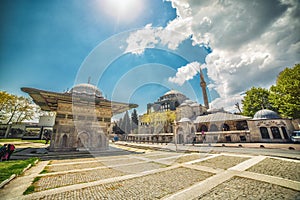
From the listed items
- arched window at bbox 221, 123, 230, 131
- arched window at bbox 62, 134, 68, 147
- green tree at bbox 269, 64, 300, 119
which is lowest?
arched window at bbox 62, 134, 68, 147

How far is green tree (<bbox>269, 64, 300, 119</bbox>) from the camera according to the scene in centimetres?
1814

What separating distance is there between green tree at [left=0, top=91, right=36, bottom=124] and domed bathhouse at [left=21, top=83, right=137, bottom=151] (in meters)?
20.2

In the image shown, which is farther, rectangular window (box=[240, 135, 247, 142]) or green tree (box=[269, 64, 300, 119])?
rectangular window (box=[240, 135, 247, 142])

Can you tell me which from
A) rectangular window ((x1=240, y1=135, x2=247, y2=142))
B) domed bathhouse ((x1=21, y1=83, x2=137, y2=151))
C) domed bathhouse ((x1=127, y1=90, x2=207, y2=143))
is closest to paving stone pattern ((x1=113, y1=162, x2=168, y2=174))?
domed bathhouse ((x1=21, y1=83, x2=137, y2=151))

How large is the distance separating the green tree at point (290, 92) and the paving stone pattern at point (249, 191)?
72.5 feet

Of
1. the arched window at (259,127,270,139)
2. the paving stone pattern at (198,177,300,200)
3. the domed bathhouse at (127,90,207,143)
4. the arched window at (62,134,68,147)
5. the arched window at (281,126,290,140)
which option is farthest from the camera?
the domed bathhouse at (127,90,207,143)

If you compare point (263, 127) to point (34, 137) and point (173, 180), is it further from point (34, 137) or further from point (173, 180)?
point (34, 137)

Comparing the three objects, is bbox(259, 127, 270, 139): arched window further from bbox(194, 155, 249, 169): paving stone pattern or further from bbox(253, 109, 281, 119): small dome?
bbox(194, 155, 249, 169): paving stone pattern

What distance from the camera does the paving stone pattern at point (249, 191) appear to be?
11.8ft

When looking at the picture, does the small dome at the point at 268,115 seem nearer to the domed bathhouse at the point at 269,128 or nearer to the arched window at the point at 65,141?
the domed bathhouse at the point at 269,128

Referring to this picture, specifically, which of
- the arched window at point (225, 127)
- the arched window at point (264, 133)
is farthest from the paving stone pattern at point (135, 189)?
the arched window at point (225, 127)

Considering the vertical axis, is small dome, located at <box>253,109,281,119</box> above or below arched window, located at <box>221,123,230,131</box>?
above

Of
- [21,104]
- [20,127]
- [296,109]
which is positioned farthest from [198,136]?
[20,127]

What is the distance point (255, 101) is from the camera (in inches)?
1213
